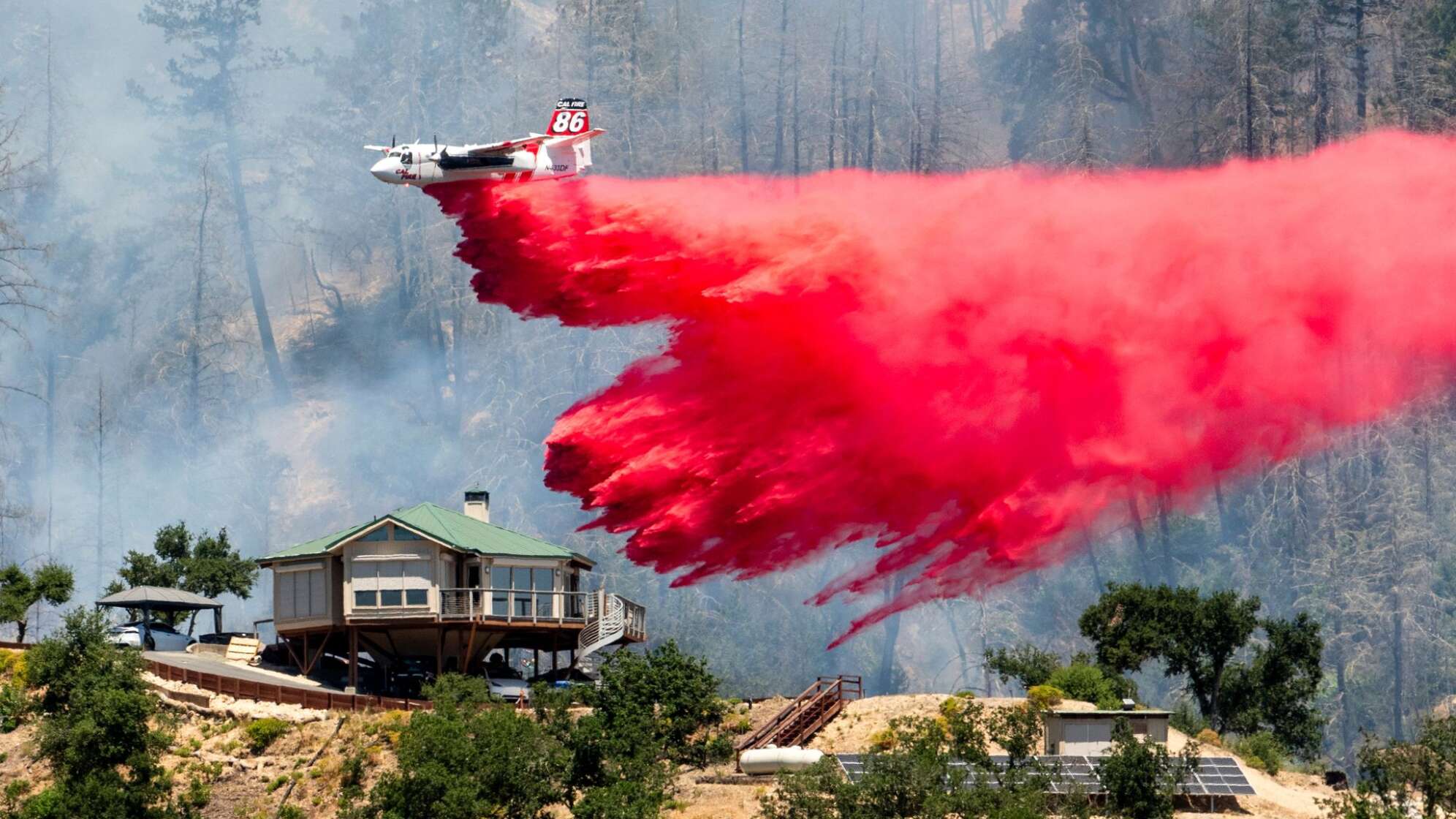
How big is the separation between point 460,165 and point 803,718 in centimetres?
2173

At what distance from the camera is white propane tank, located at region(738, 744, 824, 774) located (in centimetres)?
6700

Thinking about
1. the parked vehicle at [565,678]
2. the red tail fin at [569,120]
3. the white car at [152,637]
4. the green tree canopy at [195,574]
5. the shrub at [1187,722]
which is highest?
the red tail fin at [569,120]

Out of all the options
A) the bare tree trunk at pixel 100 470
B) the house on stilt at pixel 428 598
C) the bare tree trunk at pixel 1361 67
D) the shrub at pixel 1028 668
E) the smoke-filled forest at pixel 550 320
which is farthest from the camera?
the bare tree trunk at pixel 100 470

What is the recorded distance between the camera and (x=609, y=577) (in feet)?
480

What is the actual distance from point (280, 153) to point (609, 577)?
5689 centimetres

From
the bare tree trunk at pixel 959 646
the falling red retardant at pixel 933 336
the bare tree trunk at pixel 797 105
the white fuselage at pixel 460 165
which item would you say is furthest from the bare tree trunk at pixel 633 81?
the white fuselage at pixel 460 165

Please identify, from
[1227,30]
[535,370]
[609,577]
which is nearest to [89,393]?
[535,370]

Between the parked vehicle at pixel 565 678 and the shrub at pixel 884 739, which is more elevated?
the parked vehicle at pixel 565 678

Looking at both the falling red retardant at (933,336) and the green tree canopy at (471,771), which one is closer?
the green tree canopy at (471,771)

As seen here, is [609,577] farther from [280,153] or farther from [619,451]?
[619,451]

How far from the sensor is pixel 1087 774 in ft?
219

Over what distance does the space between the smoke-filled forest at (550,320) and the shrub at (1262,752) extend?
55.2 m

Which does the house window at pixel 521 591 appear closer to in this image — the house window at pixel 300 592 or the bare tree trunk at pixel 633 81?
the house window at pixel 300 592

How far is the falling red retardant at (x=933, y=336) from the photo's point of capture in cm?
7431
